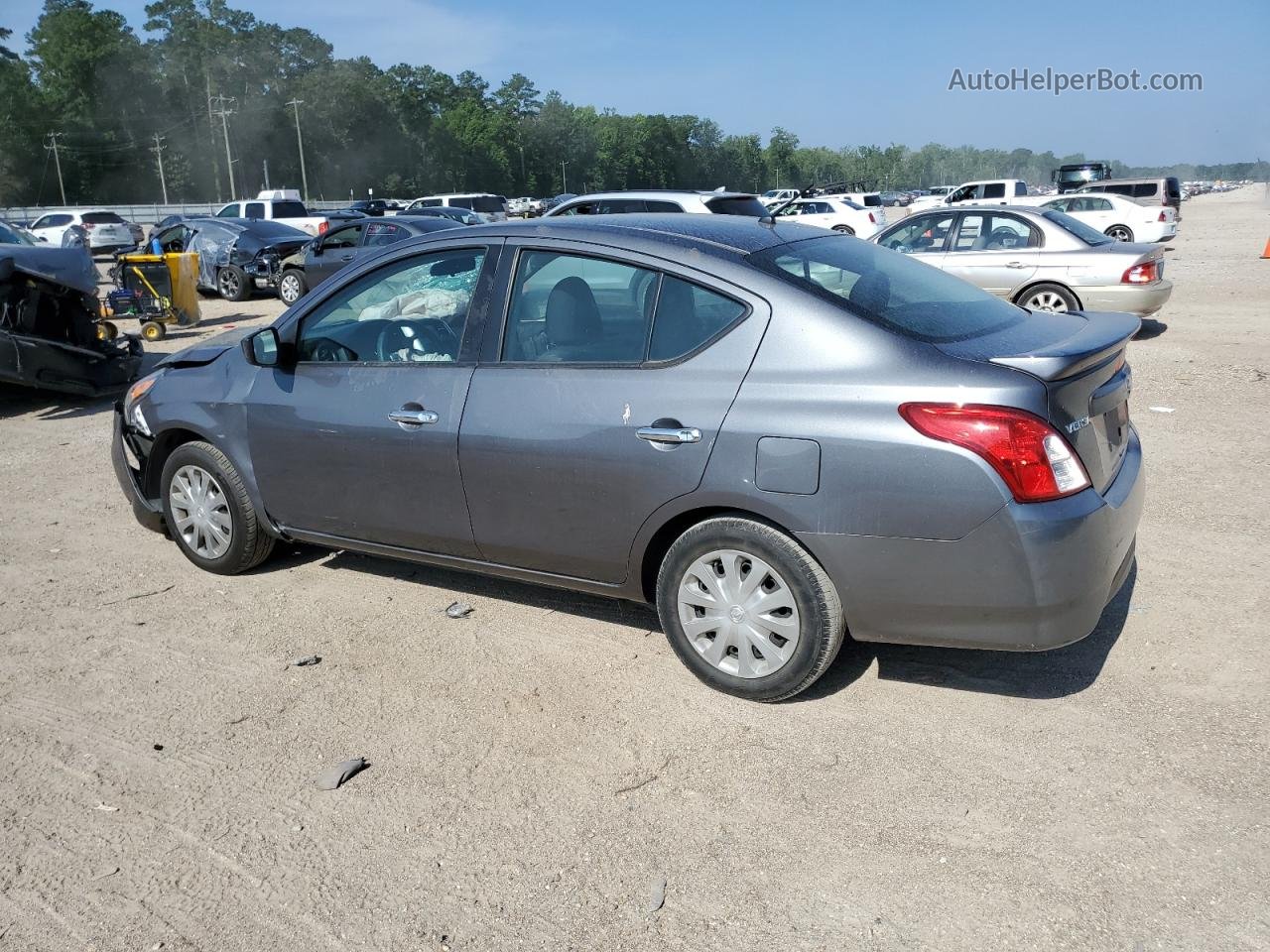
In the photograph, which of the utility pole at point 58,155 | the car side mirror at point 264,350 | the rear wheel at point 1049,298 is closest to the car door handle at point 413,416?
the car side mirror at point 264,350

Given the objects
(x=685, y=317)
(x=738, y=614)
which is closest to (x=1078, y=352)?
(x=685, y=317)

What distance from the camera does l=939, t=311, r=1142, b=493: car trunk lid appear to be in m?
3.29

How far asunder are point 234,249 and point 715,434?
653 inches

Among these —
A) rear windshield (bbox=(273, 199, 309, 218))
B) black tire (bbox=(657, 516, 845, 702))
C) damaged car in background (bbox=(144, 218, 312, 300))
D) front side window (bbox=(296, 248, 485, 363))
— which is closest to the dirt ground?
black tire (bbox=(657, 516, 845, 702))

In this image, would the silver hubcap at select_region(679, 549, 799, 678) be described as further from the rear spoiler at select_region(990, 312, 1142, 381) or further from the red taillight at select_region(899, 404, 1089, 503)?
the rear spoiler at select_region(990, 312, 1142, 381)

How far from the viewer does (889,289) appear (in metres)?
3.90

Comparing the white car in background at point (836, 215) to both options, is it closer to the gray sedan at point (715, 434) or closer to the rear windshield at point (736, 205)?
the rear windshield at point (736, 205)

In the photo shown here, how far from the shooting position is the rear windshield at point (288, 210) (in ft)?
107

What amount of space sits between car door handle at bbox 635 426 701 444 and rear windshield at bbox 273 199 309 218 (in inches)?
→ 1256

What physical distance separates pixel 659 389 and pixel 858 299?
777 mm

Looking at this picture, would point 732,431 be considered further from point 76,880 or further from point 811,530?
point 76,880

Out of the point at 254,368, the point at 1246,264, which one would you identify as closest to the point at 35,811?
the point at 254,368

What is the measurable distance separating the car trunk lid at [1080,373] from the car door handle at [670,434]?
34.8 inches

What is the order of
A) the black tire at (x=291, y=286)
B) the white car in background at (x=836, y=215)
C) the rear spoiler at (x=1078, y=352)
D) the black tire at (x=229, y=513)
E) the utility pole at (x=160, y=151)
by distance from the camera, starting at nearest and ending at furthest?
the rear spoiler at (x=1078, y=352) → the black tire at (x=229, y=513) → the black tire at (x=291, y=286) → the white car in background at (x=836, y=215) → the utility pole at (x=160, y=151)
